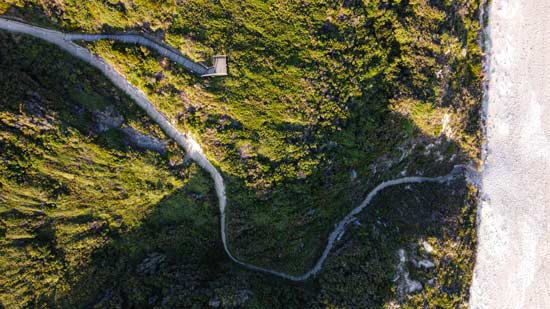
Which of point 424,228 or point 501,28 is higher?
point 501,28

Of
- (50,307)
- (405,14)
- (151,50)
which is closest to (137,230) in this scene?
(50,307)

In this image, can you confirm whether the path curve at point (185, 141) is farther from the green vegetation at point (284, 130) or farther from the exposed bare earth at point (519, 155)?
the exposed bare earth at point (519, 155)

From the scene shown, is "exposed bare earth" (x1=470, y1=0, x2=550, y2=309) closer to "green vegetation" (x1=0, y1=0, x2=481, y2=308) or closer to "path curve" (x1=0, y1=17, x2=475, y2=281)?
"green vegetation" (x1=0, y1=0, x2=481, y2=308)

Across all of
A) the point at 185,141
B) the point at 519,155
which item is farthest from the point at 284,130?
the point at 519,155

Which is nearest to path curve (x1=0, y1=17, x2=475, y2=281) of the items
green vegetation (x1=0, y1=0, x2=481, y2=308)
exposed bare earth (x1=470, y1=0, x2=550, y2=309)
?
green vegetation (x1=0, y1=0, x2=481, y2=308)

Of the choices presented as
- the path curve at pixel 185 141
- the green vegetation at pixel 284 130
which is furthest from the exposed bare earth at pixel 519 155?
the path curve at pixel 185 141

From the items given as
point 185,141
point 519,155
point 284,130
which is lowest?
point 519,155

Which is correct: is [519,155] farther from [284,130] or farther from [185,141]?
[185,141]

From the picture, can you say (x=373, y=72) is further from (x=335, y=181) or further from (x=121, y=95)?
(x=121, y=95)
